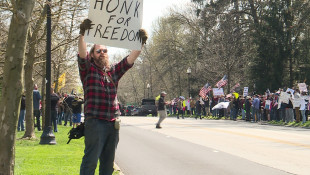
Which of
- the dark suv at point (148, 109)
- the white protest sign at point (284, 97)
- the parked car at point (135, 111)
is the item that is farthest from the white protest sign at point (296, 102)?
the parked car at point (135, 111)

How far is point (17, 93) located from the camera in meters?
6.27

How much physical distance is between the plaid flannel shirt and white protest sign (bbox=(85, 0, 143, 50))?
1.13 ft

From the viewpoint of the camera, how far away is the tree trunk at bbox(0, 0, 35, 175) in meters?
6.12

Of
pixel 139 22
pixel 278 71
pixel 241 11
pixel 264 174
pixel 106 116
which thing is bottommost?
pixel 264 174

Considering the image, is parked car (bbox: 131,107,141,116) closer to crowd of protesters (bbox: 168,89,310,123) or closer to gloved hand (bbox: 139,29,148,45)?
crowd of protesters (bbox: 168,89,310,123)

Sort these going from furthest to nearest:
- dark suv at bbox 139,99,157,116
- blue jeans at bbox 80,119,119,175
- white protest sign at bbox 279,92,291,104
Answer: dark suv at bbox 139,99,157,116 < white protest sign at bbox 279,92,291,104 < blue jeans at bbox 80,119,119,175

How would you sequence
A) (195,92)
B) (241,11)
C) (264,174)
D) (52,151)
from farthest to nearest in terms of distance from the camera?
1. (195,92)
2. (241,11)
3. (52,151)
4. (264,174)

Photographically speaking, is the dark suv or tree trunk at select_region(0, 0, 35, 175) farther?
the dark suv

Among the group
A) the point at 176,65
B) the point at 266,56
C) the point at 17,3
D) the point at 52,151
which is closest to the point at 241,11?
the point at 266,56

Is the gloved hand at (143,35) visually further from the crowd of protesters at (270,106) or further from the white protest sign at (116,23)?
the crowd of protesters at (270,106)

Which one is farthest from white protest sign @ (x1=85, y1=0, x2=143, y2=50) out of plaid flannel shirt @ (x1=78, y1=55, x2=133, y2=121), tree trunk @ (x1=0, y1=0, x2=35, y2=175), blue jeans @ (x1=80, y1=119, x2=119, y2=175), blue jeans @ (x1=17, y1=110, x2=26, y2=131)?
blue jeans @ (x1=17, y1=110, x2=26, y2=131)

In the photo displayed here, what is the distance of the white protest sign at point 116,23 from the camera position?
5.51 metres

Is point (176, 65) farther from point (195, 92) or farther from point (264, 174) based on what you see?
point (264, 174)

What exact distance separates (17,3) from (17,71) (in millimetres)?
889
